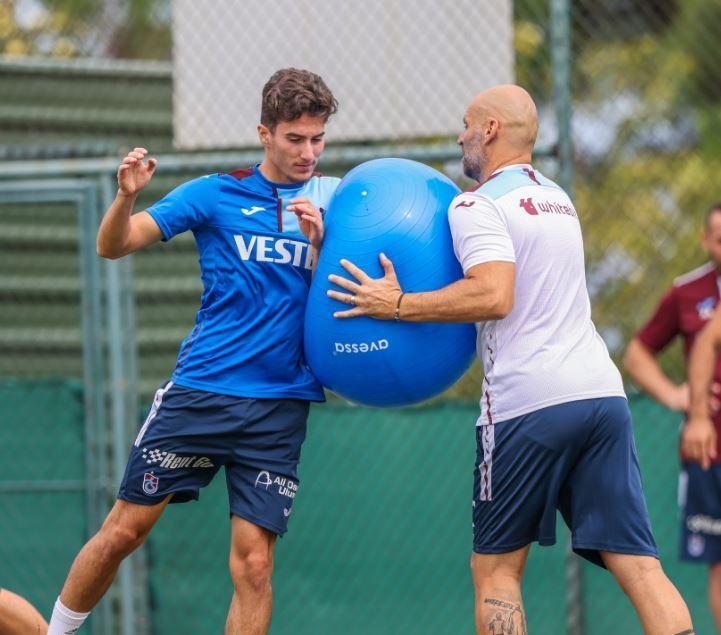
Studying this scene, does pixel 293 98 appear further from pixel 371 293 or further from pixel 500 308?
pixel 500 308

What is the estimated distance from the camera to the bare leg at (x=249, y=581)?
4.42m

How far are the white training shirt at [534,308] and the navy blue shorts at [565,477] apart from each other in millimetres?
63

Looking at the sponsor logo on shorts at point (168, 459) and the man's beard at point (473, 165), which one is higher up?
the man's beard at point (473, 165)

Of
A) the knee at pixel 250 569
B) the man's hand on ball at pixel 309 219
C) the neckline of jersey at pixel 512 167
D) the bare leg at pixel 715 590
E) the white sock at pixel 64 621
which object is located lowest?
the bare leg at pixel 715 590

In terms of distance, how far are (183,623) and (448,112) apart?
131 inches

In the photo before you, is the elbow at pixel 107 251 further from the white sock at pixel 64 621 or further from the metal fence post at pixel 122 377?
the metal fence post at pixel 122 377

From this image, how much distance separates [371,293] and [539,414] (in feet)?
2.35

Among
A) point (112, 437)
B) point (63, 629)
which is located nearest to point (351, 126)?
point (112, 437)

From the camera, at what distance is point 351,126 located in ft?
22.2

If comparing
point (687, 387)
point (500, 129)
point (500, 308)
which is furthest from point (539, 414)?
point (687, 387)

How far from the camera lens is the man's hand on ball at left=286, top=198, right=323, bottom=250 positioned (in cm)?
425

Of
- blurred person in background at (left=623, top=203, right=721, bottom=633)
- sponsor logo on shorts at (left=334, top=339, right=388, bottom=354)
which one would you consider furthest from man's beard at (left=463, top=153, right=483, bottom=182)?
blurred person in background at (left=623, top=203, right=721, bottom=633)

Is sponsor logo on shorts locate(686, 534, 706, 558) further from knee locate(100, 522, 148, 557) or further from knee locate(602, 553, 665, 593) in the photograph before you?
knee locate(100, 522, 148, 557)

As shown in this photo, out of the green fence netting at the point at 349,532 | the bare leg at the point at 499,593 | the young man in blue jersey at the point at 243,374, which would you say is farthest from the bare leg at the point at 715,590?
the young man in blue jersey at the point at 243,374
